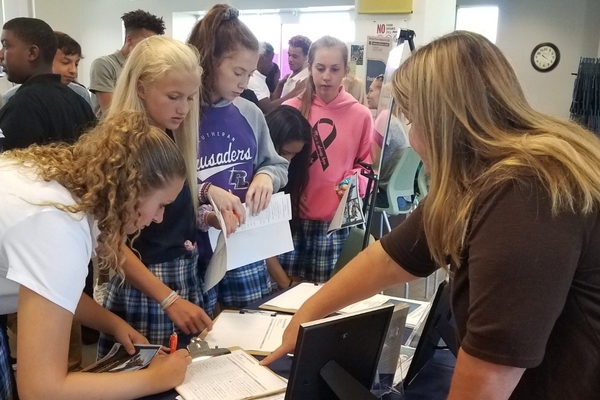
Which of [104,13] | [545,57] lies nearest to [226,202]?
[545,57]

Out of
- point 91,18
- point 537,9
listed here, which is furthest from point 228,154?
point 91,18

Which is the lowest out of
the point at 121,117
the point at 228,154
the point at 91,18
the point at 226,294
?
the point at 226,294

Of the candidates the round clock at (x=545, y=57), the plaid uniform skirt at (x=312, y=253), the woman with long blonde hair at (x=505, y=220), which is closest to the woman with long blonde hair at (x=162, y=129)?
the woman with long blonde hair at (x=505, y=220)

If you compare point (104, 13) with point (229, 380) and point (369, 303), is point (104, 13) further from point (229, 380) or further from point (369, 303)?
point (229, 380)

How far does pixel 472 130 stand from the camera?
77cm

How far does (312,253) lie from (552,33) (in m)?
5.87

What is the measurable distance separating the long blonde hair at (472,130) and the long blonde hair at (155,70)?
75cm

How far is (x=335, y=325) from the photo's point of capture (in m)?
0.86

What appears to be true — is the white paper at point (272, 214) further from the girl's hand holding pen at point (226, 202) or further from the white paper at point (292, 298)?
the white paper at point (292, 298)

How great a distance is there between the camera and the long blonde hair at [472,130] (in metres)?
0.73

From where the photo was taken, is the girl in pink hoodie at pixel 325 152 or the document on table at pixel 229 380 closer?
the document on table at pixel 229 380

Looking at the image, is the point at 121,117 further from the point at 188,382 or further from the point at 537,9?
the point at 537,9

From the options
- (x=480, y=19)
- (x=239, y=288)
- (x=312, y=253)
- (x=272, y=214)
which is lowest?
(x=312, y=253)

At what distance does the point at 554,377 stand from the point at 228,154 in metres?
1.11
